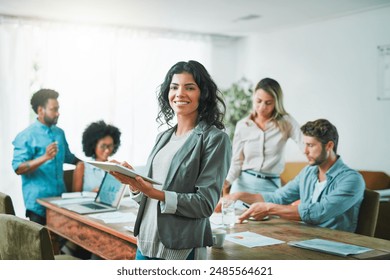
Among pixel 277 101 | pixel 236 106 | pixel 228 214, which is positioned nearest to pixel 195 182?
pixel 228 214

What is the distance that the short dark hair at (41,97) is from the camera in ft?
8.55

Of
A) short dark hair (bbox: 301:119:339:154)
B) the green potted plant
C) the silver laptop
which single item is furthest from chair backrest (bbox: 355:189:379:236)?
the green potted plant

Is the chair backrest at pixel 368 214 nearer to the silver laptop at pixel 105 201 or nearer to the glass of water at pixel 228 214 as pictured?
the glass of water at pixel 228 214

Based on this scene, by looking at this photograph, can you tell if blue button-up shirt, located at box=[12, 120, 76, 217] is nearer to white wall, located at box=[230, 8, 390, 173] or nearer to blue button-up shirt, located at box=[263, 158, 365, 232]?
white wall, located at box=[230, 8, 390, 173]

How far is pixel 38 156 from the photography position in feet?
8.29

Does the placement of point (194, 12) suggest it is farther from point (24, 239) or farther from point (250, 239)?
point (24, 239)

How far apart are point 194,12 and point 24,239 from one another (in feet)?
5.62

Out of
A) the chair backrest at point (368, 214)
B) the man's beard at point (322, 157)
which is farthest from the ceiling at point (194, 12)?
the chair backrest at point (368, 214)

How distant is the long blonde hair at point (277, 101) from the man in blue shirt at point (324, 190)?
299 mm

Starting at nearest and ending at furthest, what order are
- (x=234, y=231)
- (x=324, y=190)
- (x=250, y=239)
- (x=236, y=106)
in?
1. (x=250, y=239)
2. (x=234, y=231)
3. (x=324, y=190)
4. (x=236, y=106)
